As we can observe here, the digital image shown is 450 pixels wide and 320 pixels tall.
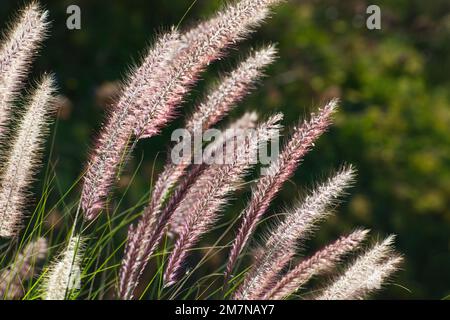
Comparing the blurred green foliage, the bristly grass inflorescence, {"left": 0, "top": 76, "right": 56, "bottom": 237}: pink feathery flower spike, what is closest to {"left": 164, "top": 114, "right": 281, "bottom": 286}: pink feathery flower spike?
the bristly grass inflorescence

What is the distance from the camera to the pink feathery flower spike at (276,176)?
7.48 ft

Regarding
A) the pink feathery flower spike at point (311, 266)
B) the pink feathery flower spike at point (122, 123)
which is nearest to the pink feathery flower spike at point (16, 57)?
the pink feathery flower spike at point (122, 123)

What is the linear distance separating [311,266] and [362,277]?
141 millimetres

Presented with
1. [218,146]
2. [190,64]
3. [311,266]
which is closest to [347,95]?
[218,146]

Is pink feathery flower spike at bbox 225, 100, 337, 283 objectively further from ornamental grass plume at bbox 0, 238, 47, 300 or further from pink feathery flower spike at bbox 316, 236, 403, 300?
ornamental grass plume at bbox 0, 238, 47, 300

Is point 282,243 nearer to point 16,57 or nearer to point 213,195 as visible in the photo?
point 213,195

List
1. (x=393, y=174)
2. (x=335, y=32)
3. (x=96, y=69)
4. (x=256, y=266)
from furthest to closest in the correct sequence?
(x=335, y=32)
(x=393, y=174)
(x=96, y=69)
(x=256, y=266)

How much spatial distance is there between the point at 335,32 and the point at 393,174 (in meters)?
1.48

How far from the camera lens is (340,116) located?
751cm

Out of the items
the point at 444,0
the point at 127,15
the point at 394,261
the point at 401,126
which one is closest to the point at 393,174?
the point at 401,126

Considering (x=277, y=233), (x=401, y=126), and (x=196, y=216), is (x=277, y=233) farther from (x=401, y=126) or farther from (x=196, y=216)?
(x=401, y=126)

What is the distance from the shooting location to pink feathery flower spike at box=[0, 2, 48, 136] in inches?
97.3

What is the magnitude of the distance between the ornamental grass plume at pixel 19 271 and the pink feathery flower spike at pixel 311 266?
76 centimetres

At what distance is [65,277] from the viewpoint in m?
2.27
